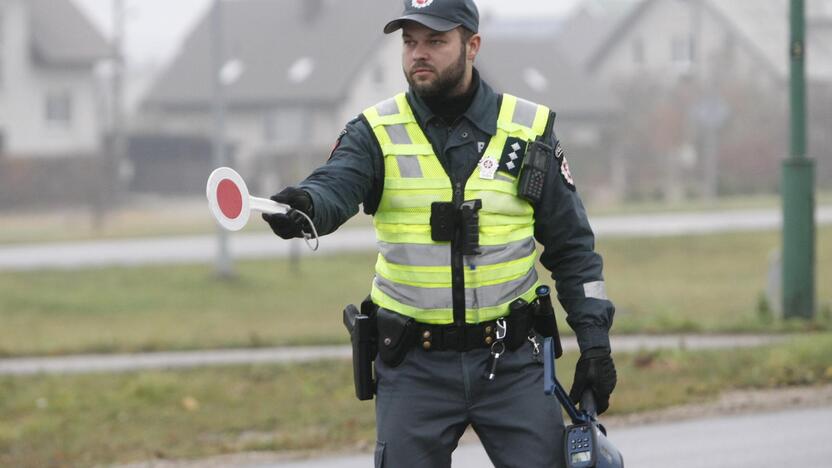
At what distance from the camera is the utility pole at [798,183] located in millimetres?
12023

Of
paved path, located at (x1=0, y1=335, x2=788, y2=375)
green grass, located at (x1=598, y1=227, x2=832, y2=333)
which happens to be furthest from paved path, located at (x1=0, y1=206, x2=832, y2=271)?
paved path, located at (x1=0, y1=335, x2=788, y2=375)

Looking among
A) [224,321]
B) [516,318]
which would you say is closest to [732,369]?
[516,318]

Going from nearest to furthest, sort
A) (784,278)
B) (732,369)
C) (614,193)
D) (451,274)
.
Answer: (451,274)
(732,369)
(784,278)
(614,193)

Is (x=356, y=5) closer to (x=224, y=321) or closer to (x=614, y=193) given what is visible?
(x=614, y=193)

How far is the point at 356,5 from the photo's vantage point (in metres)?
59.0

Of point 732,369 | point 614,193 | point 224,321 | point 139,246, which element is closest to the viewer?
point 732,369

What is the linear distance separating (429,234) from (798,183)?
8091 mm

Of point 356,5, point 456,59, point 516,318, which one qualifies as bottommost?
point 516,318

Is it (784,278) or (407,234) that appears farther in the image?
(784,278)

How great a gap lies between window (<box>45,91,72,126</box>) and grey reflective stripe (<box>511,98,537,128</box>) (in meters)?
51.2

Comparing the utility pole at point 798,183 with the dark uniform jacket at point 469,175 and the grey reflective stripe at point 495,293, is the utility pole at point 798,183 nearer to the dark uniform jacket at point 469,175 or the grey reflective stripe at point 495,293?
the dark uniform jacket at point 469,175

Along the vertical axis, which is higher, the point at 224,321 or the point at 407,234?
the point at 407,234

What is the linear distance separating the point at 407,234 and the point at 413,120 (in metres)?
0.35

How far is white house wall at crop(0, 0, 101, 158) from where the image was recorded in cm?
5228
